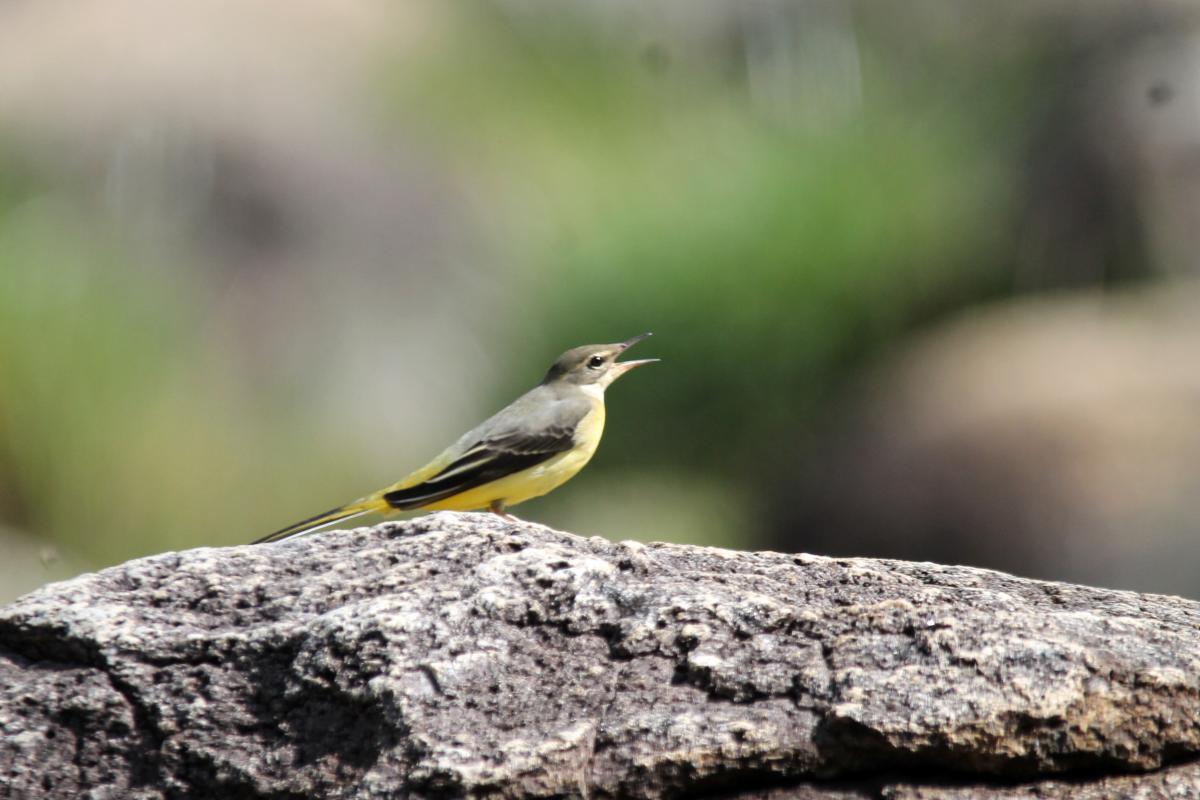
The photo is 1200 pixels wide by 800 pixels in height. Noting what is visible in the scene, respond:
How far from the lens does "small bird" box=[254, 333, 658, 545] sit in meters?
7.07

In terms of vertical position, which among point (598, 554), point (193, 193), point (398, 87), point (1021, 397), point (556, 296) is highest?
point (398, 87)

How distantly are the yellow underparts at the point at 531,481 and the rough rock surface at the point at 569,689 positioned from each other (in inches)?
114

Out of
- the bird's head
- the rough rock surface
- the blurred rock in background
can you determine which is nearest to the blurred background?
the blurred rock in background

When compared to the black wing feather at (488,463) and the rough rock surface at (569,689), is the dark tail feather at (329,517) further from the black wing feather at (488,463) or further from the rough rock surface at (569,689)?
the rough rock surface at (569,689)

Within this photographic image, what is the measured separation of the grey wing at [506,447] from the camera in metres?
7.07

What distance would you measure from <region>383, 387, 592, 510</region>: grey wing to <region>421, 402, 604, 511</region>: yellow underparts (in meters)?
0.03

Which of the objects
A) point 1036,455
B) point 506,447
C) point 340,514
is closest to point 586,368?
point 506,447

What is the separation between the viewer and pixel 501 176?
1759cm

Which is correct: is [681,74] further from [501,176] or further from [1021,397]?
[1021,397]

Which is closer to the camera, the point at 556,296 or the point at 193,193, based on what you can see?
the point at 193,193

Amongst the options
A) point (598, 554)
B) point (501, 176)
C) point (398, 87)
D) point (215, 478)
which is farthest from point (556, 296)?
point (598, 554)

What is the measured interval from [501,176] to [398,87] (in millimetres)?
1580

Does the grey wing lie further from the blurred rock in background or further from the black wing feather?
the blurred rock in background

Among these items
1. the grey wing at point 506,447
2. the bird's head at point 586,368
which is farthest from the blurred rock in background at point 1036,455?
the grey wing at point 506,447
